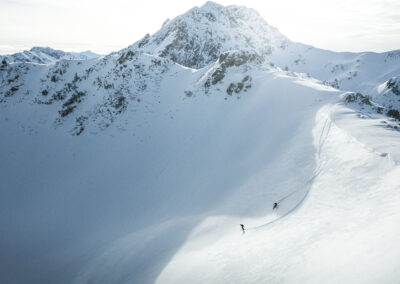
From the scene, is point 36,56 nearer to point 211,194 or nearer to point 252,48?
point 252,48

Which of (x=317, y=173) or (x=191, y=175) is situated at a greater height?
(x=317, y=173)

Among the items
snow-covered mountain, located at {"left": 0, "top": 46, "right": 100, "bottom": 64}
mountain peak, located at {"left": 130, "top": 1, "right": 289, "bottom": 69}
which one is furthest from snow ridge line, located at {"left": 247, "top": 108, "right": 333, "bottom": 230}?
snow-covered mountain, located at {"left": 0, "top": 46, "right": 100, "bottom": 64}

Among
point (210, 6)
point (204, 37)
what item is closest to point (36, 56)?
point (210, 6)

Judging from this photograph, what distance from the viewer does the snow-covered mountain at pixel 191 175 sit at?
32.9ft

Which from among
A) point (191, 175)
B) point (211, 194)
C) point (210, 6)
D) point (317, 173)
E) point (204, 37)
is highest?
point (210, 6)

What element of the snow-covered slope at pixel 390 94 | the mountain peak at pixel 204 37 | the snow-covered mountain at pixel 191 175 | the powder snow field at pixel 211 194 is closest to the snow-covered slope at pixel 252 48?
the mountain peak at pixel 204 37

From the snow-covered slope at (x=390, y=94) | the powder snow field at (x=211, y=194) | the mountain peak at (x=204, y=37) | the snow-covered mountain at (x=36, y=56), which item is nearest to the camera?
the powder snow field at (x=211, y=194)

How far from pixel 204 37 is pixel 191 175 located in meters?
83.7

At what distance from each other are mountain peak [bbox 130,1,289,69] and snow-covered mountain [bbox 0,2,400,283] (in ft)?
149

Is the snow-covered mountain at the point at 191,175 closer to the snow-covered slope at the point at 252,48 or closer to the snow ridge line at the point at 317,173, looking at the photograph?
the snow ridge line at the point at 317,173

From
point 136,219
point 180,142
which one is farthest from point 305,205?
point 180,142

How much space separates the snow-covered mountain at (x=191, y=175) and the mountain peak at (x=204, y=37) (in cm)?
4535

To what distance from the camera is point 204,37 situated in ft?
297

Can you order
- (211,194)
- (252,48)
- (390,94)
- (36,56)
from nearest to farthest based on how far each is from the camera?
(211,194) < (390,94) < (252,48) < (36,56)
